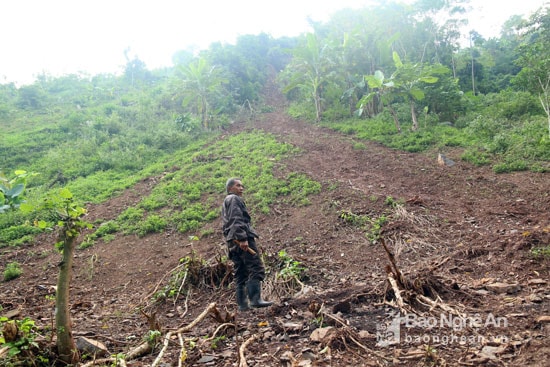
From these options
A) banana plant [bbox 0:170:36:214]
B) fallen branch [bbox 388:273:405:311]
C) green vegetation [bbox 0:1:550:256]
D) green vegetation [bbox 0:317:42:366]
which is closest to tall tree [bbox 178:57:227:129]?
green vegetation [bbox 0:1:550:256]

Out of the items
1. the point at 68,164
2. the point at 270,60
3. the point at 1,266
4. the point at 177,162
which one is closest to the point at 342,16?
the point at 270,60

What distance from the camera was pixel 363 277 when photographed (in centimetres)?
464

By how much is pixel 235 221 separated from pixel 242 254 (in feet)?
1.38

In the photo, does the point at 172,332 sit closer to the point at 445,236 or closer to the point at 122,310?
the point at 122,310

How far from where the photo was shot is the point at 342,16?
20.2 metres

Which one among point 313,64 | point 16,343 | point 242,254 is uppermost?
point 313,64

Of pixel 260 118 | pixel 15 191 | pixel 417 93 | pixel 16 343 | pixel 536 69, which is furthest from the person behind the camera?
pixel 260 118

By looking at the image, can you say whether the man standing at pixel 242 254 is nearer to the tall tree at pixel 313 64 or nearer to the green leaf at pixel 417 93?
the green leaf at pixel 417 93

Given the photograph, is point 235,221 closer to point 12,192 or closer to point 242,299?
point 242,299

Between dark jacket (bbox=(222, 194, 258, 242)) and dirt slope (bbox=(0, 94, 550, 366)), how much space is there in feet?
2.93

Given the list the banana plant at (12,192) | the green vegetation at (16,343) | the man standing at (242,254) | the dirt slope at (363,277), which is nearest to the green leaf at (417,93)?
the dirt slope at (363,277)

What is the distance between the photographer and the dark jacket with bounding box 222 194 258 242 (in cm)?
403

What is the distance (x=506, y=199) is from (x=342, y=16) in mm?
16811

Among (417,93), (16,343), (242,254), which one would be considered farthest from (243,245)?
(417,93)
